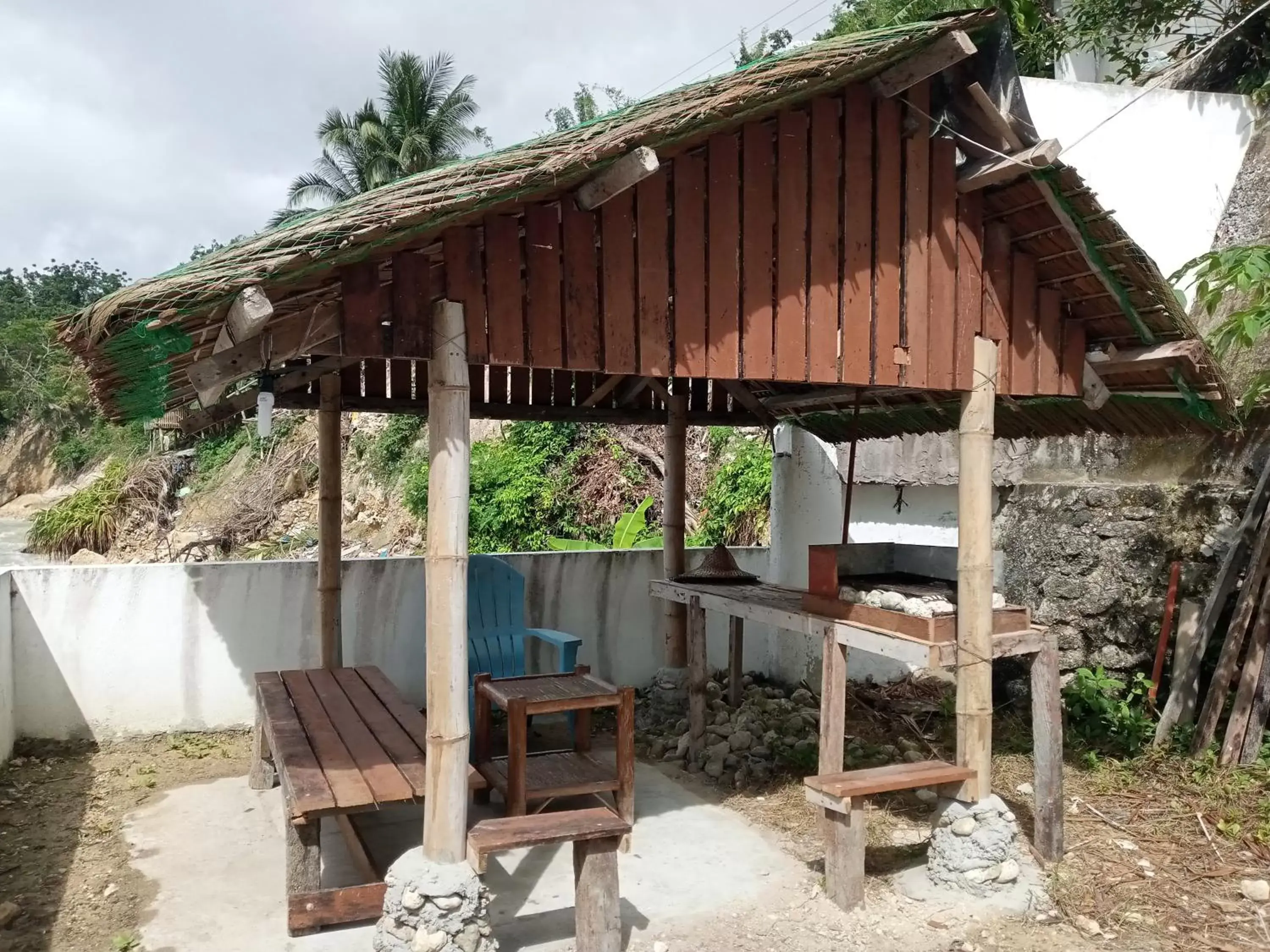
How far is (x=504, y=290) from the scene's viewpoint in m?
3.41

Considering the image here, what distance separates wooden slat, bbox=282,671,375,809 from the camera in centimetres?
356

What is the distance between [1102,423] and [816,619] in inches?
81.4

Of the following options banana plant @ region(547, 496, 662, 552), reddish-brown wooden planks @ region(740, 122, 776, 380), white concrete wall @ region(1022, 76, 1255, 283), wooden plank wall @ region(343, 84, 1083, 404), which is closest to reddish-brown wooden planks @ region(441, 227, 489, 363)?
wooden plank wall @ region(343, 84, 1083, 404)

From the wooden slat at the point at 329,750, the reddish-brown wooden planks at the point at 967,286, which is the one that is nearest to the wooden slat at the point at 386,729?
the wooden slat at the point at 329,750

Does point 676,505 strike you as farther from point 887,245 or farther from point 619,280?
point 619,280

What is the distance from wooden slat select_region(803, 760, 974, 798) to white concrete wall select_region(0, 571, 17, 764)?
15.2ft

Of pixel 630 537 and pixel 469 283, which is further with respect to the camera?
pixel 630 537

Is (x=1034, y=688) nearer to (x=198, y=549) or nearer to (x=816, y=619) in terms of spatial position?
(x=816, y=619)

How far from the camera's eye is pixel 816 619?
460 centimetres

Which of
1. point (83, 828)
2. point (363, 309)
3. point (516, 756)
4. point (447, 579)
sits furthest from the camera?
point (83, 828)

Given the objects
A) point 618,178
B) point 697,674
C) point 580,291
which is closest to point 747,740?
point 697,674

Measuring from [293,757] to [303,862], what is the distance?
490 millimetres

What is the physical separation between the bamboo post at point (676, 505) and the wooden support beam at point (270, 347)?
376 centimetres

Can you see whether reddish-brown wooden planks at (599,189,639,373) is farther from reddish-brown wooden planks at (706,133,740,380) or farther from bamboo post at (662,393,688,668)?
bamboo post at (662,393,688,668)
